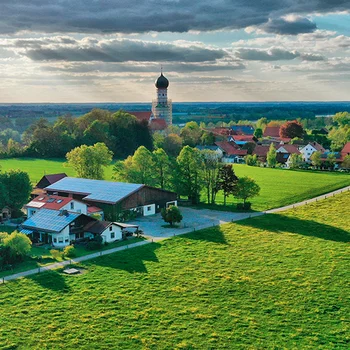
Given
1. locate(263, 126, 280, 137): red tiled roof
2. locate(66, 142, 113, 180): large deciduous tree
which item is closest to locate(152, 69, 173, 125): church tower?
locate(263, 126, 280, 137): red tiled roof

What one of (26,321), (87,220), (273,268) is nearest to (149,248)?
(87,220)

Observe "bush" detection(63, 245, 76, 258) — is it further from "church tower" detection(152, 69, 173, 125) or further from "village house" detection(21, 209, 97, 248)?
"church tower" detection(152, 69, 173, 125)

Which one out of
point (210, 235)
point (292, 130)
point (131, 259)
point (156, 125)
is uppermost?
point (156, 125)

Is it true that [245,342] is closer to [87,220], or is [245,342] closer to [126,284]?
[126,284]

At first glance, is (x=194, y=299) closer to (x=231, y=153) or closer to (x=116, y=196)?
(x=116, y=196)

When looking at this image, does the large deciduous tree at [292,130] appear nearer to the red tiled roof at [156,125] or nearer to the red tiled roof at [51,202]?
the red tiled roof at [156,125]

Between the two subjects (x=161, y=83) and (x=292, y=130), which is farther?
(x=161, y=83)

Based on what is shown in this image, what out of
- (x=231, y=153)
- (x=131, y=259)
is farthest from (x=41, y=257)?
(x=231, y=153)
